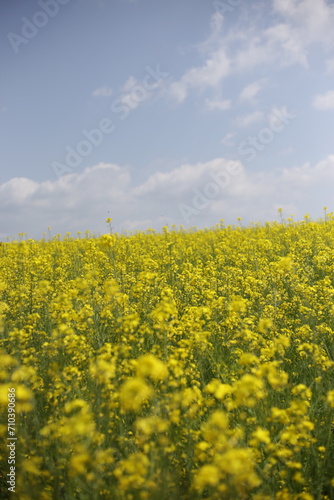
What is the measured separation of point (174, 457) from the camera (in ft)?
7.22

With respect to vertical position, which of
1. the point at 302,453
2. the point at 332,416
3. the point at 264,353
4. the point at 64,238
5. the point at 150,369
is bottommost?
the point at 302,453

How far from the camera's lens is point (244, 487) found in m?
1.85

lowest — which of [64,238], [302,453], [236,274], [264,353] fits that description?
[302,453]

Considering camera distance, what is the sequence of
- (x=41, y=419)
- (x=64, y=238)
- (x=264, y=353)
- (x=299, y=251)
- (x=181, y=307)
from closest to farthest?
(x=41, y=419)
(x=264, y=353)
(x=181, y=307)
(x=299, y=251)
(x=64, y=238)

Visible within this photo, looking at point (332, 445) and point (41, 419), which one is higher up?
point (41, 419)

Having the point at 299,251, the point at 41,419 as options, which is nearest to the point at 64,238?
the point at 299,251

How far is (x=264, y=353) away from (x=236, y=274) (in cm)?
304

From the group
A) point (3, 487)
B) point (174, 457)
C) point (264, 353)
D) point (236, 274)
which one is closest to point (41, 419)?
point (3, 487)

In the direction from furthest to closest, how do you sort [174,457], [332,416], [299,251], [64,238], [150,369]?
[64,238], [299,251], [332,416], [174,457], [150,369]

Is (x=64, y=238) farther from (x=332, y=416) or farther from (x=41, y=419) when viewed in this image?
(x=332, y=416)

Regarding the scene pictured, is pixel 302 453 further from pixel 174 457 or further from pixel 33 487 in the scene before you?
pixel 33 487

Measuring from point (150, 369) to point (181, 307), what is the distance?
2.80m

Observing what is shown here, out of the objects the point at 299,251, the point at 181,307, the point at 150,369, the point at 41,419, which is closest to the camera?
the point at 150,369

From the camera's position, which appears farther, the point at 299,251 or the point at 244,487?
the point at 299,251
